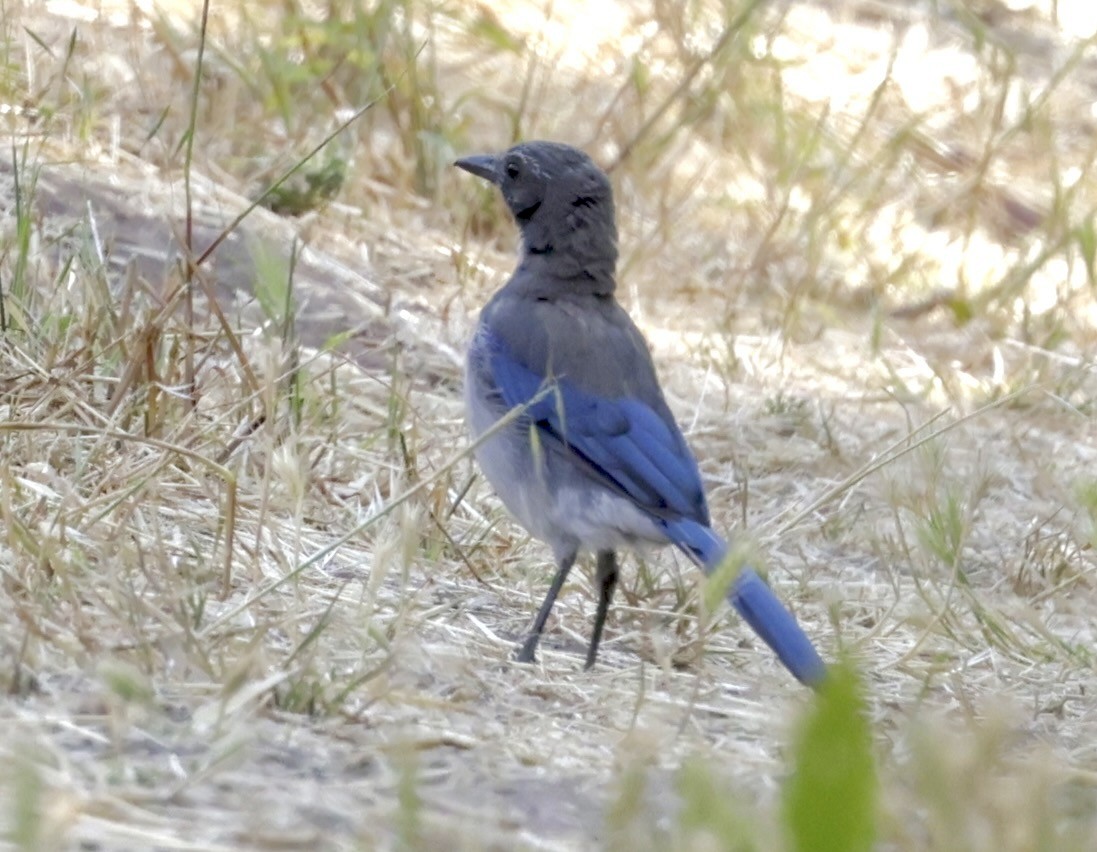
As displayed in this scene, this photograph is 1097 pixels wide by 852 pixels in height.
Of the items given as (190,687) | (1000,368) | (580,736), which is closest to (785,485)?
(1000,368)

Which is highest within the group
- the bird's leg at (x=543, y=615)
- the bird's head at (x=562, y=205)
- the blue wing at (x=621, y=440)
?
the bird's head at (x=562, y=205)

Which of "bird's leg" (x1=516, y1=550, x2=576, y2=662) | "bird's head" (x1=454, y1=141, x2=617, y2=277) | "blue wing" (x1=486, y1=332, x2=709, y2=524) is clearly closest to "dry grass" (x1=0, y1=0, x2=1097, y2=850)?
"bird's leg" (x1=516, y1=550, x2=576, y2=662)

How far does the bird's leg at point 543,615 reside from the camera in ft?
11.2

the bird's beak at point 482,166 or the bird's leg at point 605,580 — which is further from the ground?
the bird's beak at point 482,166

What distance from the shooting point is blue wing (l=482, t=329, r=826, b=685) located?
11.3ft

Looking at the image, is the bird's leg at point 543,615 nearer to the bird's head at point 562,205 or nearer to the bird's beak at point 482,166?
the bird's head at point 562,205

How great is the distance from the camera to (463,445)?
4.73m

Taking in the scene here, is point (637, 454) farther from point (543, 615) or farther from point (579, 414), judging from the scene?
point (543, 615)

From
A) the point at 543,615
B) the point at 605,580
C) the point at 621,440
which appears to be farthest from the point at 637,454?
the point at 543,615

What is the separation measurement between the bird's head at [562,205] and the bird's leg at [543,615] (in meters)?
0.77

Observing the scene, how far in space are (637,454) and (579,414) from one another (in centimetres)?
17

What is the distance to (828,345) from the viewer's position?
654cm

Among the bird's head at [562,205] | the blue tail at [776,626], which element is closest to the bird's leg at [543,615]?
the blue tail at [776,626]

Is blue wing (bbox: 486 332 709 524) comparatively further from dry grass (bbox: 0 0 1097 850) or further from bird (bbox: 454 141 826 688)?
dry grass (bbox: 0 0 1097 850)
